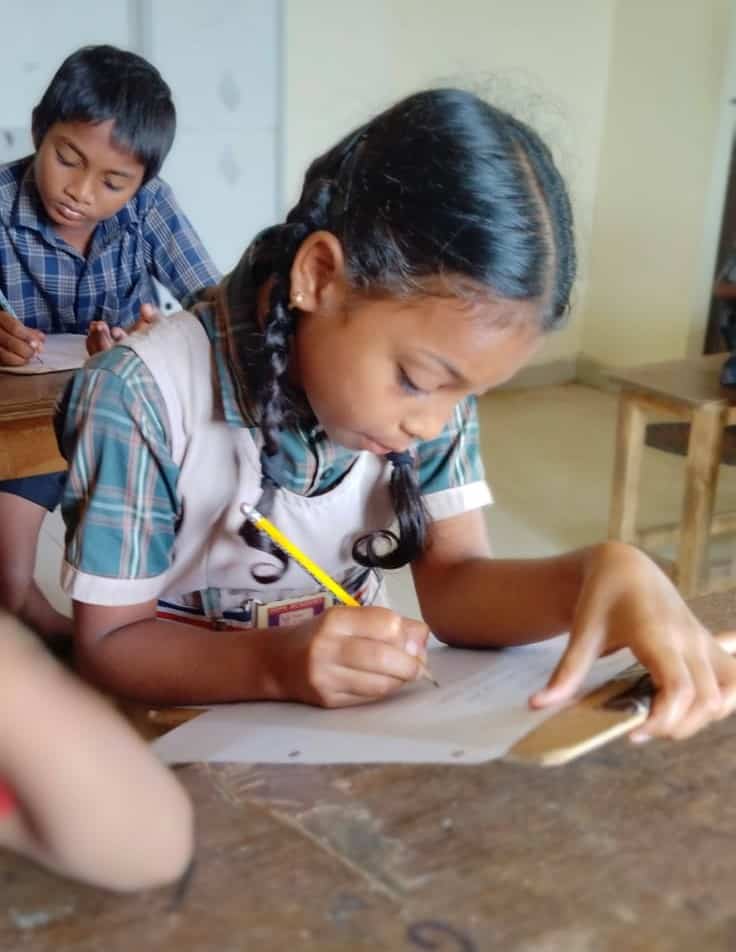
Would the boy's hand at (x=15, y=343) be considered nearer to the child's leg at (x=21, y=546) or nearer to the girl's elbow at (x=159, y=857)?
the child's leg at (x=21, y=546)

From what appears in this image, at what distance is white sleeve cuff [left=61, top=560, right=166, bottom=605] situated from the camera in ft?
2.77

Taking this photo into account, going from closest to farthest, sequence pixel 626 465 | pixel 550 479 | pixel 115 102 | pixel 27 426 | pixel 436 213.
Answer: pixel 436 213, pixel 27 426, pixel 115 102, pixel 626 465, pixel 550 479

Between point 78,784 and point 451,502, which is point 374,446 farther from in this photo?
point 78,784

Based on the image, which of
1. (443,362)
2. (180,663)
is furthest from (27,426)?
(443,362)

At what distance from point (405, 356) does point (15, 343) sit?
1004 millimetres

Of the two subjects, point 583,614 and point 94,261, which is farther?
point 94,261

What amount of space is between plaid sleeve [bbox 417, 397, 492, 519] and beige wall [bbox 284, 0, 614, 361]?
2.45 m

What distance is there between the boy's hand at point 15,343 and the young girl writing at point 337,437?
0.76 metres

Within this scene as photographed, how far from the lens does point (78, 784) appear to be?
1.48 feet

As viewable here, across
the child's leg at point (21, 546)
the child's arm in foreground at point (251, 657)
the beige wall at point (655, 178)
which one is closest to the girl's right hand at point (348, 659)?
the child's arm in foreground at point (251, 657)

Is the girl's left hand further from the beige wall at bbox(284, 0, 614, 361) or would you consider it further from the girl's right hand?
the beige wall at bbox(284, 0, 614, 361)

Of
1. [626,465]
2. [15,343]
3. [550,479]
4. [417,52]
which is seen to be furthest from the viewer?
[417,52]

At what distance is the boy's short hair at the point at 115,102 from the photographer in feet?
5.97

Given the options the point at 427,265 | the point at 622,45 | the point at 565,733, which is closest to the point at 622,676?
the point at 565,733
